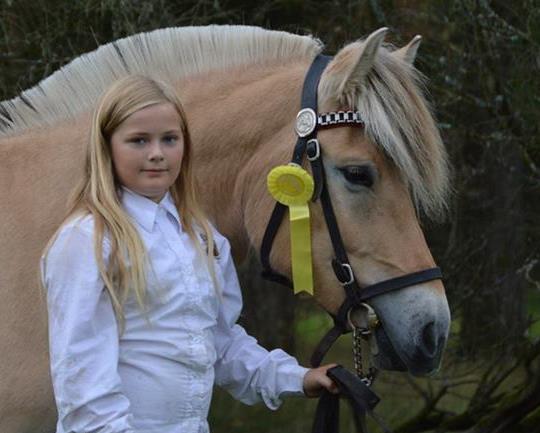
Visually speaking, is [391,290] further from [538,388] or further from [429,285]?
[538,388]

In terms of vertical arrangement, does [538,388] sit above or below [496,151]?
below

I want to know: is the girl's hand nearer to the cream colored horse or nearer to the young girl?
the cream colored horse

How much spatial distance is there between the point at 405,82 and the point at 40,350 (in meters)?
1.37

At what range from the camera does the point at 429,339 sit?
2.96 metres

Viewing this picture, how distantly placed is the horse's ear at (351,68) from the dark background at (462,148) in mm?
1837

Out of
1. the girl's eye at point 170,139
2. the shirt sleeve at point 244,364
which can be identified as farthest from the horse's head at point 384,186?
the girl's eye at point 170,139

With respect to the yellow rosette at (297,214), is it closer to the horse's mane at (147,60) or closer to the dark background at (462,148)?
the horse's mane at (147,60)

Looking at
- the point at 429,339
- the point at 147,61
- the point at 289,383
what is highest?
the point at 147,61

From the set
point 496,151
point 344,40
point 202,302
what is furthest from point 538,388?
point 202,302

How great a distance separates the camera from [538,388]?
5012mm

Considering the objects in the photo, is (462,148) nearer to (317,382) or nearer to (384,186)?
(384,186)

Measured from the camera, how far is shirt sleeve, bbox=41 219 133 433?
2.52m

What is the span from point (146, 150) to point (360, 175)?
0.69m

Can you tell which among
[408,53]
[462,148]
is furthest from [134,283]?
[462,148]
